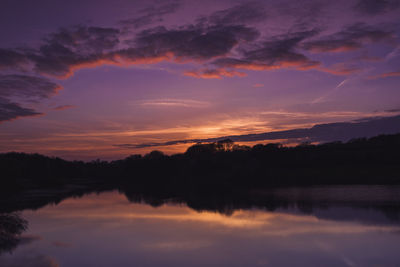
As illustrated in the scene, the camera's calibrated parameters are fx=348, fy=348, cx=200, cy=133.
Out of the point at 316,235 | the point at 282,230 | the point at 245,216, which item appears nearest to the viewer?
the point at 316,235

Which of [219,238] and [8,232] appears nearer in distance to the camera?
[8,232]

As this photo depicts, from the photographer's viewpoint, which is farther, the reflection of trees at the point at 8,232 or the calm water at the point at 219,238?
the reflection of trees at the point at 8,232

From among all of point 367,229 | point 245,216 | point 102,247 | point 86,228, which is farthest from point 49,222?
point 367,229

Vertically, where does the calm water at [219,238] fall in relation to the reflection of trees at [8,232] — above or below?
below

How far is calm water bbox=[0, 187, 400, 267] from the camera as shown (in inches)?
556

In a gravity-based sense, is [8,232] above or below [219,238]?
above

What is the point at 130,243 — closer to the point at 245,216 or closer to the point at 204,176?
the point at 245,216

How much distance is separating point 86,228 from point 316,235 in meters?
14.3

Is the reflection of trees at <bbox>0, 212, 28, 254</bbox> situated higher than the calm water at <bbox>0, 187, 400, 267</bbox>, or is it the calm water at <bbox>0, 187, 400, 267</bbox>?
the reflection of trees at <bbox>0, 212, 28, 254</bbox>

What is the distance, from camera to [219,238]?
18.2 m

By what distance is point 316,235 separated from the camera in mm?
18219

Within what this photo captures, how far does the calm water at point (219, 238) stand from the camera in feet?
46.3

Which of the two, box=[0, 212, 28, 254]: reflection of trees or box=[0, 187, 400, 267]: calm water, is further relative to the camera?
box=[0, 212, 28, 254]: reflection of trees

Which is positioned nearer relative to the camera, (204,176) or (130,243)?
(130,243)
